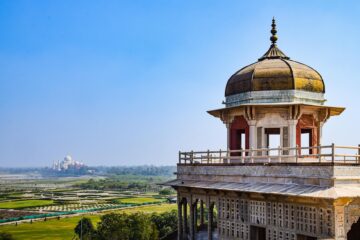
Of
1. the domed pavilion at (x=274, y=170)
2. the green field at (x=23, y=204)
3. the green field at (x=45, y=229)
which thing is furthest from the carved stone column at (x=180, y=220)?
the green field at (x=23, y=204)

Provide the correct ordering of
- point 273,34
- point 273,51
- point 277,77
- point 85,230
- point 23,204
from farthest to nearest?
point 23,204
point 85,230
point 273,34
point 273,51
point 277,77

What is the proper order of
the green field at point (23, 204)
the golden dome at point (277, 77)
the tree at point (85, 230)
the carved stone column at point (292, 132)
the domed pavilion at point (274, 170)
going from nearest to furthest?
the domed pavilion at point (274, 170)
the carved stone column at point (292, 132)
the golden dome at point (277, 77)
the tree at point (85, 230)
the green field at point (23, 204)

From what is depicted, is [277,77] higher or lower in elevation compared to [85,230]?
higher

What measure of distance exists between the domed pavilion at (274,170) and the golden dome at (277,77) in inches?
1.5

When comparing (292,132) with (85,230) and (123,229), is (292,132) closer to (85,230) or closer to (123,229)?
(123,229)

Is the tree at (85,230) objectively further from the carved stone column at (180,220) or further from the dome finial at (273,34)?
the dome finial at (273,34)

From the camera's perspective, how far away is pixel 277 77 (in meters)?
16.4

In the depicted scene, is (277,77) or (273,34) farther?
(273,34)

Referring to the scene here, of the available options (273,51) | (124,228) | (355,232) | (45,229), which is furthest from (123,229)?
(355,232)

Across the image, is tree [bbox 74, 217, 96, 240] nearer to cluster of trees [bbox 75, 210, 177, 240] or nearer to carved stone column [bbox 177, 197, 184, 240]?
cluster of trees [bbox 75, 210, 177, 240]

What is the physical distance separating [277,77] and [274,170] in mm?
4600

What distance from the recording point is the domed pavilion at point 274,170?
11406mm

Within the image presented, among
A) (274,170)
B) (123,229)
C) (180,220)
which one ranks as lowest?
(123,229)

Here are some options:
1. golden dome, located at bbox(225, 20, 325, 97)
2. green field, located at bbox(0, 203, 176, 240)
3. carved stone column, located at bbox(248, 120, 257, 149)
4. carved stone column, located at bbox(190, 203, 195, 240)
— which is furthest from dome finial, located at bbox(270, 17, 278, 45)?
green field, located at bbox(0, 203, 176, 240)
